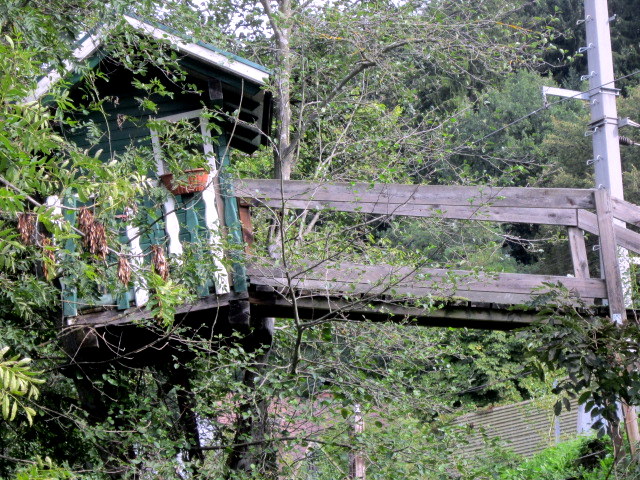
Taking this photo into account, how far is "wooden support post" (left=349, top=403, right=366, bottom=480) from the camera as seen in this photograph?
7.67 meters

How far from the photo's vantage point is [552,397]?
15250 mm

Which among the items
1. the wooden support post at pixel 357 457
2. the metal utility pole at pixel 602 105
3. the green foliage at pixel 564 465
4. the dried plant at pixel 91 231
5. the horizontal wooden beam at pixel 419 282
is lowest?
the green foliage at pixel 564 465

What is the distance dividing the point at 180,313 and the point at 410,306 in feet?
6.50

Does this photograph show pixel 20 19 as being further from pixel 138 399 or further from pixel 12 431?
pixel 12 431

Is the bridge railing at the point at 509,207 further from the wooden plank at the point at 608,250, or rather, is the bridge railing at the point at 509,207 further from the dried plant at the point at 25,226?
the dried plant at the point at 25,226

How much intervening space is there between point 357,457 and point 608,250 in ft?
9.01

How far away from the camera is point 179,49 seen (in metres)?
8.63

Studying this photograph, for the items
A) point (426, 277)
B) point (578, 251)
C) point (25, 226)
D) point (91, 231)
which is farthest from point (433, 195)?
point (25, 226)

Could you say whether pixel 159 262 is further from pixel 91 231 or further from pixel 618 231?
pixel 618 231

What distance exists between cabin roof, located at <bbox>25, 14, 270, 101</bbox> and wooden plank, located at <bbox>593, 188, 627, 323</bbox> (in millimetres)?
3309

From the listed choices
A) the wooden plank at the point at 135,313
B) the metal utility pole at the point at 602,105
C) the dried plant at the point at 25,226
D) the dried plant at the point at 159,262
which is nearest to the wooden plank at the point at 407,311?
the wooden plank at the point at 135,313

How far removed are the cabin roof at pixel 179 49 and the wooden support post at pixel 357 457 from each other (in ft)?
10.8

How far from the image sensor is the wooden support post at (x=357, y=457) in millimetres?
7672

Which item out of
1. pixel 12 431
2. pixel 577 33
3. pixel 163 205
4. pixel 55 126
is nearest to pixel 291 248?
pixel 163 205
